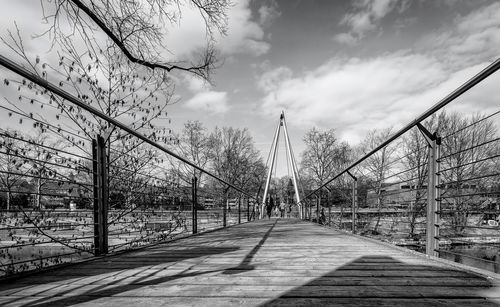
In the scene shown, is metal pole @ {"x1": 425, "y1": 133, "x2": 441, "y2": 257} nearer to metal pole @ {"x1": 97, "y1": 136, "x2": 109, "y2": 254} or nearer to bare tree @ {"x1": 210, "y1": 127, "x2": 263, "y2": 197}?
metal pole @ {"x1": 97, "y1": 136, "x2": 109, "y2": 254}

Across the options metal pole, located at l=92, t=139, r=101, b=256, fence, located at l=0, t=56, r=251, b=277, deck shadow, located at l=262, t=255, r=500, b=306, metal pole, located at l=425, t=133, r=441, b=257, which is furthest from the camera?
fence, located at l=0, t=56, r=251, b=277

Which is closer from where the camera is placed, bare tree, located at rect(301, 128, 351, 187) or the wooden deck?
the wooden deck

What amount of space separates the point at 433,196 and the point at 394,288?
112cm

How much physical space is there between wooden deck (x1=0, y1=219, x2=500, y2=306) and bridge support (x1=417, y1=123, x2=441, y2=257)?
161 mm

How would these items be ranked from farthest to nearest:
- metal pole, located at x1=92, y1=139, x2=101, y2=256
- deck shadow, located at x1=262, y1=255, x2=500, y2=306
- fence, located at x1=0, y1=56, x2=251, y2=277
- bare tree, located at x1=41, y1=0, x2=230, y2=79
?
1. bare tree, located at x1=41, y1=0, x2=230, y2=79
2. fence, located at x1=0, y1=56, x2=251, y2=277
3. metal pole, located at x1=92, y1=139, x2=101, y2=256
4. deck shadow, located at x1=262, y1=255, x2=500, y2=306

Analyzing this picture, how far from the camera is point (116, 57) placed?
525 cm

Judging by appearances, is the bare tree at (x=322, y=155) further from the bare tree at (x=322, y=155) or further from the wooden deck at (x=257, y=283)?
the wooden deck at (x=257, y=283)

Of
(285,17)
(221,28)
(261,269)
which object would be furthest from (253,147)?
(261,269)

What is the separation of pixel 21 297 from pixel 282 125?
26.9 metres

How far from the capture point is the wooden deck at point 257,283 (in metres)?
1.34

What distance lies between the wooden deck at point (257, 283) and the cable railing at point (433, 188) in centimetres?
32

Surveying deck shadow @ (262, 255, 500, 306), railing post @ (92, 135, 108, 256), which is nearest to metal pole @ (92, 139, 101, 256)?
railing post @ (92, 135, 108, 256)

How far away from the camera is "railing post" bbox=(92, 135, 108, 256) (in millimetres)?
2463

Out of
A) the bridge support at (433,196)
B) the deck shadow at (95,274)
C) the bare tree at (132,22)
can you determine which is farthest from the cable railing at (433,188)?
the bare tree at (132,22)
